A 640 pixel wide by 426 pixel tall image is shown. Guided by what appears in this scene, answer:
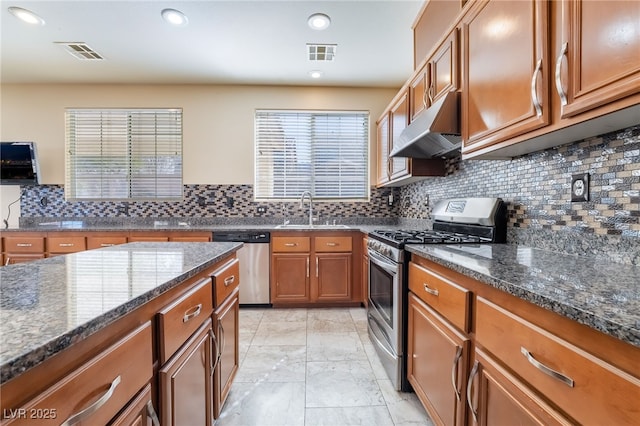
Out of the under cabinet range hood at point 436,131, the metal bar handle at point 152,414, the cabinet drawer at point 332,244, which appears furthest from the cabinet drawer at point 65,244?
the under cabinet range hood at point 436,131

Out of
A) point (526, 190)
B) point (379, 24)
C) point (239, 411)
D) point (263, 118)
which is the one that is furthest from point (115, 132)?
point (526, 190)

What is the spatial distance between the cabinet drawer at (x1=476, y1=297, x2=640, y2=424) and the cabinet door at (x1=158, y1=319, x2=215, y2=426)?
1.03 metres

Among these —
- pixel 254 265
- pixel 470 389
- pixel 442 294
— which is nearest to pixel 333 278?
pixel 254 265

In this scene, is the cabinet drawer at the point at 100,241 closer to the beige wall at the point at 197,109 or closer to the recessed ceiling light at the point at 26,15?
the beige wall at the point at 197,109

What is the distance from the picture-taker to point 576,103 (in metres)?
0.92

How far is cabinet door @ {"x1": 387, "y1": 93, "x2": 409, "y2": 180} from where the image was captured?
2.45m

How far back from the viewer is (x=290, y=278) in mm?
3039

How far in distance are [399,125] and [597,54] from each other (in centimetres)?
182

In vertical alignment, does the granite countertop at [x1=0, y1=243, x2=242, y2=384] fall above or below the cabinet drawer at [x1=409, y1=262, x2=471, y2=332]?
above

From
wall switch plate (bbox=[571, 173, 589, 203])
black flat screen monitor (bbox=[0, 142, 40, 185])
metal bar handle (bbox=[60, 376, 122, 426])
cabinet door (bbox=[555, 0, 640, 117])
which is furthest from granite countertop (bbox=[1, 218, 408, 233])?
metal bar handle (bbox=[60, 376, 122, 426])

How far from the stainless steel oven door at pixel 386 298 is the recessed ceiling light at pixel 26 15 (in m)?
3.40

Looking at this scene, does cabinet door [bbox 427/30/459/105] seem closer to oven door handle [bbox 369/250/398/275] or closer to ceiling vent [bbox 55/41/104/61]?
oven door handle [bbox 369/250/398/275]

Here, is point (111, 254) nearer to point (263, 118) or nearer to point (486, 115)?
point (486, 115)

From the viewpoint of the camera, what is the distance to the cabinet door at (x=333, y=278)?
3.05 meters
